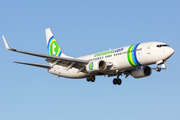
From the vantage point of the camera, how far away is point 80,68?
48.3m

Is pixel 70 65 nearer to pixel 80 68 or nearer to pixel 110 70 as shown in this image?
pixel 80 68

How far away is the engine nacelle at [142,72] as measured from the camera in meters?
48.5

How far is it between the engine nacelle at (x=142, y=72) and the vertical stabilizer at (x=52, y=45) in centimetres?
1386

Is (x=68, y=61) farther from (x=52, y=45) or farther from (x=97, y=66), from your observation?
(x=52, y=45)

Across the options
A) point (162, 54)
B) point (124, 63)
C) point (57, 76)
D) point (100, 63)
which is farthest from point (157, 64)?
point (57, 76)

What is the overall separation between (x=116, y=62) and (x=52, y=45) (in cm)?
1702

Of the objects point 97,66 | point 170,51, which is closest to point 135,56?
point 170,51

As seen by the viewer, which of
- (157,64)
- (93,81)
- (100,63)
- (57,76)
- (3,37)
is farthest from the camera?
(57,76)

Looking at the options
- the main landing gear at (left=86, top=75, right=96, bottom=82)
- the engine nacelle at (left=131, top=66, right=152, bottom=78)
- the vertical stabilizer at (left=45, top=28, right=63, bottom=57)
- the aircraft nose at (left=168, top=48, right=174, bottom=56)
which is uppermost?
the vertical stabilizer at (left=45, top=28, right=63, bottom=57)

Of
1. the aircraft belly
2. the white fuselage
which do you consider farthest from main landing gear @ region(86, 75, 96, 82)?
the white fuselage

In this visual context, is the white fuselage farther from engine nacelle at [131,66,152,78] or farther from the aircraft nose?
engine nacelle at [131,66,152,78]

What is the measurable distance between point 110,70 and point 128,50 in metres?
3.67

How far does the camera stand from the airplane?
42.8 metres

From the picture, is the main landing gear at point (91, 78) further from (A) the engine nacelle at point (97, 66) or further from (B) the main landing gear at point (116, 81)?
(B) the main landing gear at point (116, 81)
